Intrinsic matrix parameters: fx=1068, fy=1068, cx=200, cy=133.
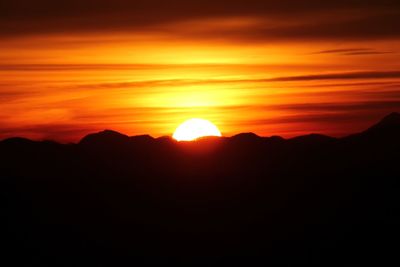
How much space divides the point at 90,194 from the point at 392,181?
2838 centimetres

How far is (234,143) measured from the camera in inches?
4865

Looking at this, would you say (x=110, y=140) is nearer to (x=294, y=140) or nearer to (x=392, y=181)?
(x=294, y=140)

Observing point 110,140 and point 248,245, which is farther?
point 110,140

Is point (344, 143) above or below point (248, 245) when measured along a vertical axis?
above

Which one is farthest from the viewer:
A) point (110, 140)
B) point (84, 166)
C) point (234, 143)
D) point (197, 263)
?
point (110, 140)

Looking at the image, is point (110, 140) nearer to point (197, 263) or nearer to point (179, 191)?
point (179, 191)

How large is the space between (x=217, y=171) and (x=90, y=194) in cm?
1507

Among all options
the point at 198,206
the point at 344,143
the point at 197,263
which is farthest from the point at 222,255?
the point at 344,143

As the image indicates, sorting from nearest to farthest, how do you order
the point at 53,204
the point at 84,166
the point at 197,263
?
the point at 197,263 < the point at 53,204 < the point at 84,166

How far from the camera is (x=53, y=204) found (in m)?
97.1

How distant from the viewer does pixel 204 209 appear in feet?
325

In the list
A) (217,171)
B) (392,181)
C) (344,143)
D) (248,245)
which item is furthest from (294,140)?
(248,245)

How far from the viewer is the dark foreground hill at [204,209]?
294ft

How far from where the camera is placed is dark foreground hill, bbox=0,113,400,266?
89.8 metres
